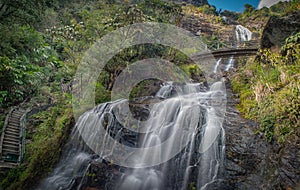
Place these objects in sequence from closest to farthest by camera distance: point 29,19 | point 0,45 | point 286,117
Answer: point 286,117 < point 0,45 < point 29,19

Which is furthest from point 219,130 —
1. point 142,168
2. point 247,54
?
point 247,54

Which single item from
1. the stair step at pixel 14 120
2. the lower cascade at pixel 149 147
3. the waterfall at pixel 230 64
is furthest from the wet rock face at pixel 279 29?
the stair step at pixel 14 120

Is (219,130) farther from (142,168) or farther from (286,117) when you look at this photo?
(142,168)

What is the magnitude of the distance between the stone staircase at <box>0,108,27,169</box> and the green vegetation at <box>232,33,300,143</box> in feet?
25.0

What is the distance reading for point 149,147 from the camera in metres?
6.28

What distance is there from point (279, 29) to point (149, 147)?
724cm

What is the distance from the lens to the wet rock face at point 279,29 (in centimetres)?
816

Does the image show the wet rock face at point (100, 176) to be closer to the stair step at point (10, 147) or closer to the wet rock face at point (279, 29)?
the stair step at point (10, 147)

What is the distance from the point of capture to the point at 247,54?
44.9ft

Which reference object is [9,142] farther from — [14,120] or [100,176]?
[100,176]

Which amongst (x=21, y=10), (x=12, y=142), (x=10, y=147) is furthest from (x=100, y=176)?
(x=21, y=10)

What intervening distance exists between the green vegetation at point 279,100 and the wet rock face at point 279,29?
4.64ft

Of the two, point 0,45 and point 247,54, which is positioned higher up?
point 247,54

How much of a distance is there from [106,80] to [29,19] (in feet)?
13.5
